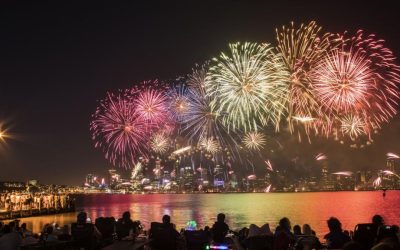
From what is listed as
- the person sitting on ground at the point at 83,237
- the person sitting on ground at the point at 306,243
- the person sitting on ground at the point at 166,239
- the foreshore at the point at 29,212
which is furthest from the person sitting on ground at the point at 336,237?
the foreshore at the point at 29,212

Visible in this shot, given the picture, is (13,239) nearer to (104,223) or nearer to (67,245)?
(67,245)

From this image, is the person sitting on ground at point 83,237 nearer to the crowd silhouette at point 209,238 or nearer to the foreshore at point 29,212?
the crowd silhouette at point 209,238

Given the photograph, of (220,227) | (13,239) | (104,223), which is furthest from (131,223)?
(13,239)

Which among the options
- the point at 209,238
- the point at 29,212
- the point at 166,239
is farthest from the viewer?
the point at 29,212

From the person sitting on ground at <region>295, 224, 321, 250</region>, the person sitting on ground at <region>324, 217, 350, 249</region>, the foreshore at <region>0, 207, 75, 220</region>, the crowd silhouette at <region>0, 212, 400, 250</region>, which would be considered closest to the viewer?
the crowd silhouette at <region>0, 212, 400, 250</region>

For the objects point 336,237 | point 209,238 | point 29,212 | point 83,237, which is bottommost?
point 29,212

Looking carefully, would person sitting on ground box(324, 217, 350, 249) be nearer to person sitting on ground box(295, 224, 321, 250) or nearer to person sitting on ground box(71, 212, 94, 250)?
person sitting on ground box(295, 224, 321, 250)

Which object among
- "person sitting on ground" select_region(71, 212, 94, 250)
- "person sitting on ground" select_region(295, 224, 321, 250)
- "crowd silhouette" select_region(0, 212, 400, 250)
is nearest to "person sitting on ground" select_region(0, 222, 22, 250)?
"crowd silhouette" select_region(0, 212, 400, 250)

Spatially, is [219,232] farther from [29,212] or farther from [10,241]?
[29,212]

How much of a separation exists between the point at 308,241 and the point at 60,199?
11658 centimetres

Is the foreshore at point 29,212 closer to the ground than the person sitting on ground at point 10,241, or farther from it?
closer to the ground

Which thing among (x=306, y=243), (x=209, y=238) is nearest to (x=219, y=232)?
(x=209, y=238)

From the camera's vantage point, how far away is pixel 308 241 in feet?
42.4

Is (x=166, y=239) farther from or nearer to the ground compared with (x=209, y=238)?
farther from the ground
